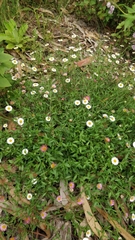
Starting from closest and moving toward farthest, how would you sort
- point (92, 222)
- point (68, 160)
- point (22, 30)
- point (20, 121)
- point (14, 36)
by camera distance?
1. point (92, 222)
2. point (68, 160)
3. point (20, 121)
4. point (14, 36)
5. point (22, 30)

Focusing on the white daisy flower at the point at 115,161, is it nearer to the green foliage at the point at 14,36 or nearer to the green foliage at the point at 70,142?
the green foliage at the point at 70,142

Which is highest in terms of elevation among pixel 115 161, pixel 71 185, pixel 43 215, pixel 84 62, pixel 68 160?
pixel 84 62

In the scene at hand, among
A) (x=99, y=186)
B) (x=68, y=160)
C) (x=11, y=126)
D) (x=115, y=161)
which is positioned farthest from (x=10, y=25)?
(x=99, y=186)

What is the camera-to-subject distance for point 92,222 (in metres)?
1.92

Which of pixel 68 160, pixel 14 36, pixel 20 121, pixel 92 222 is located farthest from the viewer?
pixel 14 36

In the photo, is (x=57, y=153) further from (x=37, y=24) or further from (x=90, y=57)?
(x=37, y=24)

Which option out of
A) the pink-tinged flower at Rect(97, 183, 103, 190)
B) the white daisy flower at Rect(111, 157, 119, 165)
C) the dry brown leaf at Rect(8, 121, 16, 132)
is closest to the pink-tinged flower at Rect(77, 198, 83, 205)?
the pink-tinged flower at Rect(97, 183, 103, 190)

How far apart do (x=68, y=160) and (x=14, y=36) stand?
1.70 metres

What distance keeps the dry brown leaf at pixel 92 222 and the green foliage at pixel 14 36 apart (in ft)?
6.39

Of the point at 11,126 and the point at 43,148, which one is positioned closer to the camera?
the point at 43,148

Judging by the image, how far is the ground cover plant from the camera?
6.25 feet

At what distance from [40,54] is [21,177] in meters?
1.50

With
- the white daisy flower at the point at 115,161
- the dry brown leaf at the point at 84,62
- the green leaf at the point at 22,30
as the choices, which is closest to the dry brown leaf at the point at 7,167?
the white daisy flower at the point at 115,161

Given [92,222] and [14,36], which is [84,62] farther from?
[92,222]
